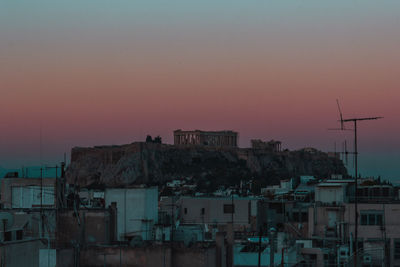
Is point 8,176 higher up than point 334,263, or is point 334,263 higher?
point 8,176

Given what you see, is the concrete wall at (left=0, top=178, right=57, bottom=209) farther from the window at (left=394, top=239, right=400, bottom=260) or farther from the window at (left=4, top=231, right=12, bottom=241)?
the window at (left=4, top=231, right=12, bottom=241)

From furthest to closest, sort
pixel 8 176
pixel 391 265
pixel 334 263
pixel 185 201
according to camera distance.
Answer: pixel 185 201, pixel 8 176, pixel 391 265, pixel 334 263

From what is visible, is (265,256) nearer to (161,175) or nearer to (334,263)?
(334,263)

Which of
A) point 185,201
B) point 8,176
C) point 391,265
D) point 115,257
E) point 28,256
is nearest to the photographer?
point 28,256

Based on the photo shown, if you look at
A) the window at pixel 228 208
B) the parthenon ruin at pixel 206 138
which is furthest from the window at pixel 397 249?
the parthenon ruin at pixel 206 138

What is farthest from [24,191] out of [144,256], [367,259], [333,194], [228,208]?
[228,208]

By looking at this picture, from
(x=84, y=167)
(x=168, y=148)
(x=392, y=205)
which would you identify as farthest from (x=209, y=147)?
(x=392, y=205)

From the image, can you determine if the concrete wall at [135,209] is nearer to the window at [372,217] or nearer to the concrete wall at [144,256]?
the concrete wall at [144,256]
